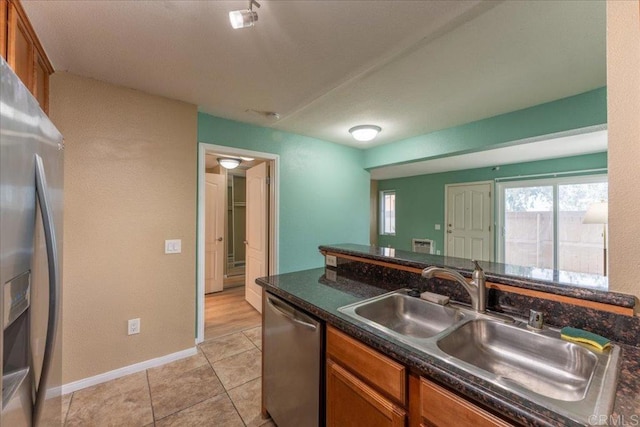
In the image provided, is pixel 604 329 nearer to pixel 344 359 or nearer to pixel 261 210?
pixel 344 359

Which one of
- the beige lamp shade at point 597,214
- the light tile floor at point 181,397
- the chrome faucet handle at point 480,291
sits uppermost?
the beige lamp shade at point 597,214

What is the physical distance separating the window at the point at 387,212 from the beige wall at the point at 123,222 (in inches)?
230

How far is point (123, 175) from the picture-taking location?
7.07 ft

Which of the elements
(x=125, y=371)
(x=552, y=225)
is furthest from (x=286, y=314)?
(x=552, y=225)

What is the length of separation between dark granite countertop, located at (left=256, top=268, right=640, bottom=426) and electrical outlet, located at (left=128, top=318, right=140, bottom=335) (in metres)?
1.57

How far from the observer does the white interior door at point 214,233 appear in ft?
14.1

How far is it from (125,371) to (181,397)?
66 centimetres

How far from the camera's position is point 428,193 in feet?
21.0

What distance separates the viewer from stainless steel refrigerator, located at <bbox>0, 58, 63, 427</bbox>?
67cm

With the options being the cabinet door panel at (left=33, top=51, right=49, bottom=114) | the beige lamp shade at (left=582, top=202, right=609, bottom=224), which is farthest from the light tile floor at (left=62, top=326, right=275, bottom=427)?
the beige lamp shade at (left=582, top=202, right=609, bottom=224)

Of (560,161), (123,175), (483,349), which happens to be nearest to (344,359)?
(483,349)

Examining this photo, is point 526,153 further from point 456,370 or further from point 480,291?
point 456,370

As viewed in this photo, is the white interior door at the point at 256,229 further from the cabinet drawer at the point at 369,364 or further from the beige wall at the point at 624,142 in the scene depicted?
the beige wall at the point at 624,142

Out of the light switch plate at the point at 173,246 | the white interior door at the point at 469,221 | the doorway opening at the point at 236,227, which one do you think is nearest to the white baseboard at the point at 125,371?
the doorway opening at the point at 236,227
